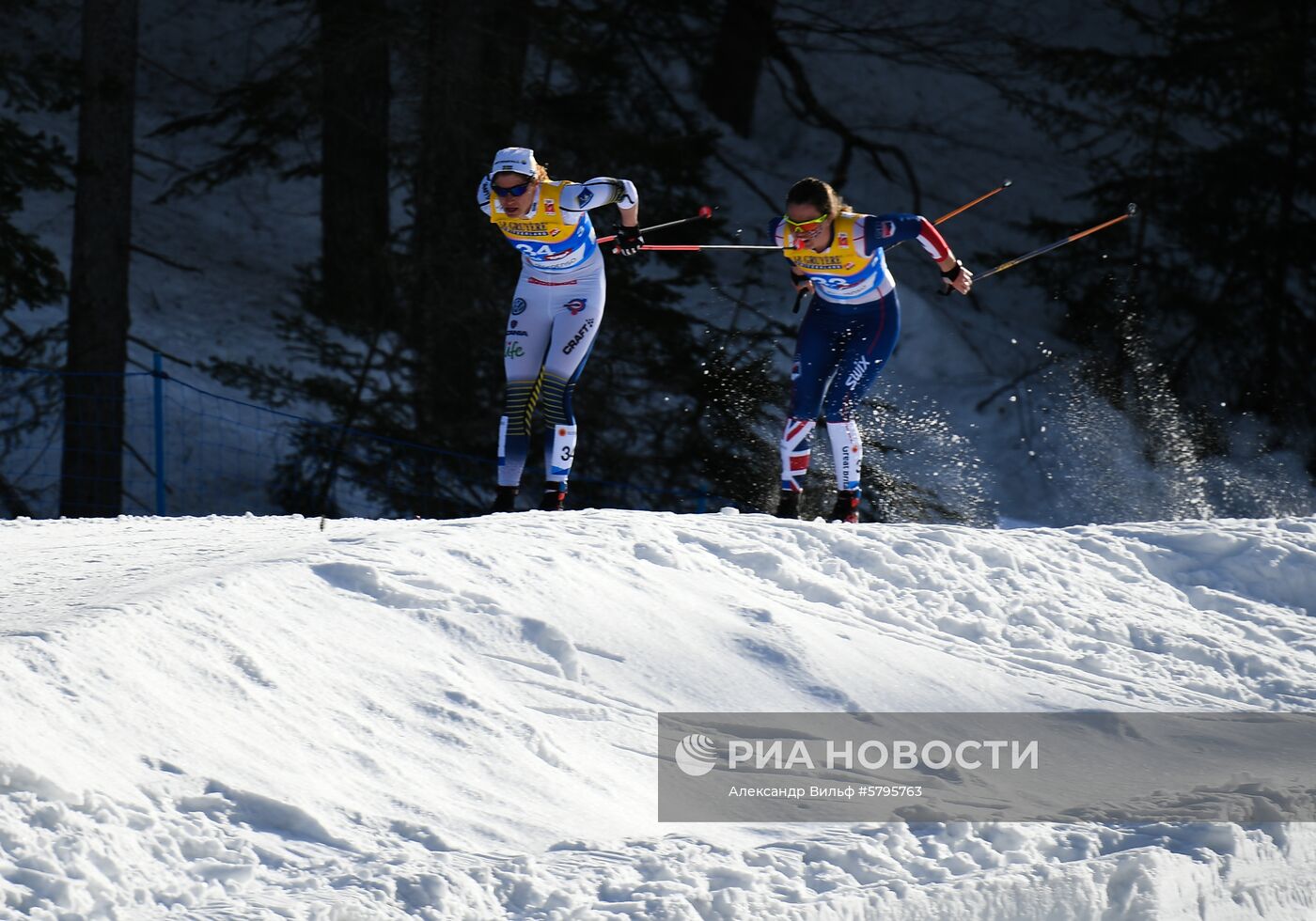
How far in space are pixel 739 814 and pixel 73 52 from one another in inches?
721

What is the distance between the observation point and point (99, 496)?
512 inches

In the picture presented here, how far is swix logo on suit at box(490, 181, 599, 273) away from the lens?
8.42 m

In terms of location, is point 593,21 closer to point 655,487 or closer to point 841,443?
point 655,487

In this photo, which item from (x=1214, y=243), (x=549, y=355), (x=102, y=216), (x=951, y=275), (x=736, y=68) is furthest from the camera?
(x=736, y=68)

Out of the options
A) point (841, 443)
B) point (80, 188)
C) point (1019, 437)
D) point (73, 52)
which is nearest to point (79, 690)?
point (841, 443)

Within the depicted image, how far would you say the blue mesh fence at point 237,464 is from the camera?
45.5 ft

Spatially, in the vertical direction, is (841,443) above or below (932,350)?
below

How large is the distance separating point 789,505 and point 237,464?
717 centimetres

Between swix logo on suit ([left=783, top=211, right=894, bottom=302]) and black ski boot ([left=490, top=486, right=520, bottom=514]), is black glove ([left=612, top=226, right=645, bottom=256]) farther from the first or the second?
black ski boot ([left=490, top=486, right=520, bottom=514])

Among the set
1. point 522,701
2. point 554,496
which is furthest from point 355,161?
point 522,701

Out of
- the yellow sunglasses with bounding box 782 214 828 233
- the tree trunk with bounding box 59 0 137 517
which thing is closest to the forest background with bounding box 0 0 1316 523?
the tree trunk with bounding box 59 0 137 517

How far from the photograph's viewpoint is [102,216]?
44.6 ft

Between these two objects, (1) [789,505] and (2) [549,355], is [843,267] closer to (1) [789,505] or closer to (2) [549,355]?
(1) [789,505]

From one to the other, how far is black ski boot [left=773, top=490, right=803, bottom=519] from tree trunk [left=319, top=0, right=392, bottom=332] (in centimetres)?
658
